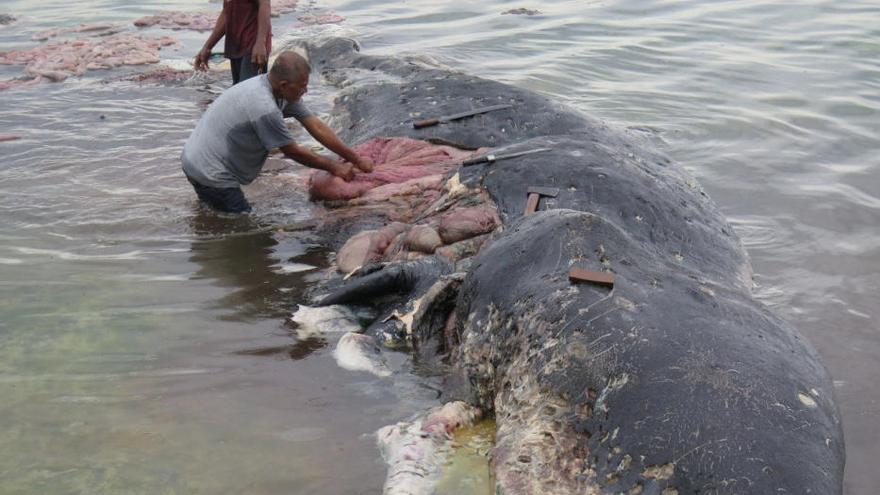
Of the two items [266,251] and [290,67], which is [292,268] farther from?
[290,67]

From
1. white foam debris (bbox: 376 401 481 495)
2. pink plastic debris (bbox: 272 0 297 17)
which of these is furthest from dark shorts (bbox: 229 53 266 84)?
white foam debris (bbox: 376 401 481 495)

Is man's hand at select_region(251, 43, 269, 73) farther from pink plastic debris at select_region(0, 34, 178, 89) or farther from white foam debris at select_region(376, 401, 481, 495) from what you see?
white foam debris at select_region(376, 401, 481, 495)

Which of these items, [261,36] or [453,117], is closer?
[453,117]

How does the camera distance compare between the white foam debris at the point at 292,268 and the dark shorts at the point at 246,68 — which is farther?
the dark shorts at the point at 246,68

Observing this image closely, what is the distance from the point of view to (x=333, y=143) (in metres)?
7.17

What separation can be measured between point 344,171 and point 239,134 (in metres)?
0.87

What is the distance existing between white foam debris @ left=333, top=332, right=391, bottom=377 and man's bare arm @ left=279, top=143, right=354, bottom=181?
2256 millimetres

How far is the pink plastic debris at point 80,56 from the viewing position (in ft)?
41.3

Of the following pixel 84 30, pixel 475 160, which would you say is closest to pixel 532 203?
pixel 475 160

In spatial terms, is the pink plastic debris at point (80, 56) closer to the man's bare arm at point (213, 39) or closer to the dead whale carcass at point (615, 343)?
the man's bare arm at point (213, 39)

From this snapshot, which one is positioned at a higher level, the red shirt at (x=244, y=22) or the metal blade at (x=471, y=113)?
the red shirt at (x=244, y=22)

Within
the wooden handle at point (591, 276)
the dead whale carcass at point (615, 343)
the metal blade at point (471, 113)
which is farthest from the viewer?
the metal blade at point (471, 113)

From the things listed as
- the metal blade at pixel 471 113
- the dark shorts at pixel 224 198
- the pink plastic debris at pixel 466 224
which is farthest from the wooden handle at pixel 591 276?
the dark shorts at pixel 224 198

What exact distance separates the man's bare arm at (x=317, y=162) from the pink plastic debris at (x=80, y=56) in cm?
639
